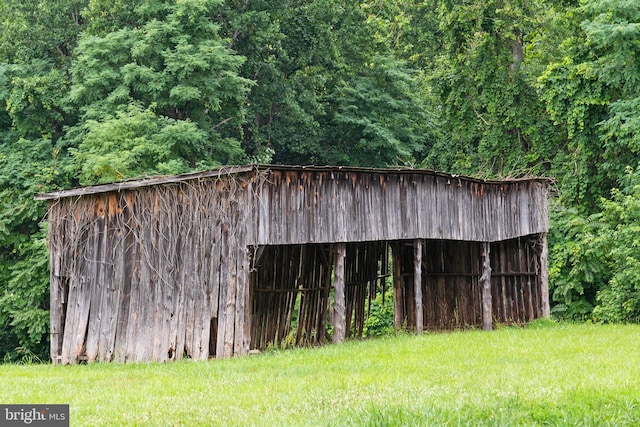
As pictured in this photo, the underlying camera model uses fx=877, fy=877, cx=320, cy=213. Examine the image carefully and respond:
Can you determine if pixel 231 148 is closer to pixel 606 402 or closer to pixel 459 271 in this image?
pixel 459 271

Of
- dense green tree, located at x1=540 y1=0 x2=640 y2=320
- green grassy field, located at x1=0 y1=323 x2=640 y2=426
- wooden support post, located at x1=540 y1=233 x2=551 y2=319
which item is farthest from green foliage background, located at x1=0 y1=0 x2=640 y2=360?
green grassy field, located at x1=0 y1=323 x2=640 y2=426

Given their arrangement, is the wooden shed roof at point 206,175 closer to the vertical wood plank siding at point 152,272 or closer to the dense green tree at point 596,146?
the vertical wood plank siding at point 152,272

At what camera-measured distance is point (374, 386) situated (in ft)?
37.9

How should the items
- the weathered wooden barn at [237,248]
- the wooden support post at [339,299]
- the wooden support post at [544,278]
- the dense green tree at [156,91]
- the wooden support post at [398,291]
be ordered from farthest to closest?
the dense green tree at [156,91], the wooden support post at [544,278], the wooden support post at [398,291], the wooden support post at [339,299], the weathered wooden barn at [237,248]

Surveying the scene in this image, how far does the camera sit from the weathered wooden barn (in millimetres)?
17781

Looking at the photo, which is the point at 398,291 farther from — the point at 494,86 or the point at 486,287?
the point at 494,86

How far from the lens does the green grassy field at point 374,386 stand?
362 inches

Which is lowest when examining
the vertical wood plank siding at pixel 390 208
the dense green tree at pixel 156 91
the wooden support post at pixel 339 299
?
the wooden support post at pixel 339 299

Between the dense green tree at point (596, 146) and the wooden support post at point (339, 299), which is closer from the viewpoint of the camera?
the wooden support post at point (339, 299)

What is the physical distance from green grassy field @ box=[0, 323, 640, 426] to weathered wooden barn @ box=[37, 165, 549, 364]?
4.05ft

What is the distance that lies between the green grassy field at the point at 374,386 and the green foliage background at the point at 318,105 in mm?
8534

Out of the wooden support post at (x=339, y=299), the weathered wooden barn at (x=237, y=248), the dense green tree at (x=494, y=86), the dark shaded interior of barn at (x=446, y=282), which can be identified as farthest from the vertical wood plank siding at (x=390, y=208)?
the dense green tree at (x=494, y=86)

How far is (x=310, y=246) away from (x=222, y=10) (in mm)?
14745

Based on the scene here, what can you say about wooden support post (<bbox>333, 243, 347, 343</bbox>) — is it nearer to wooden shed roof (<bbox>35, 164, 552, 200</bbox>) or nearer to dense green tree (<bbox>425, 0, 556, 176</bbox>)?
wooden shed roof (<bbox>35, 164, 552, 200</bbox>)
